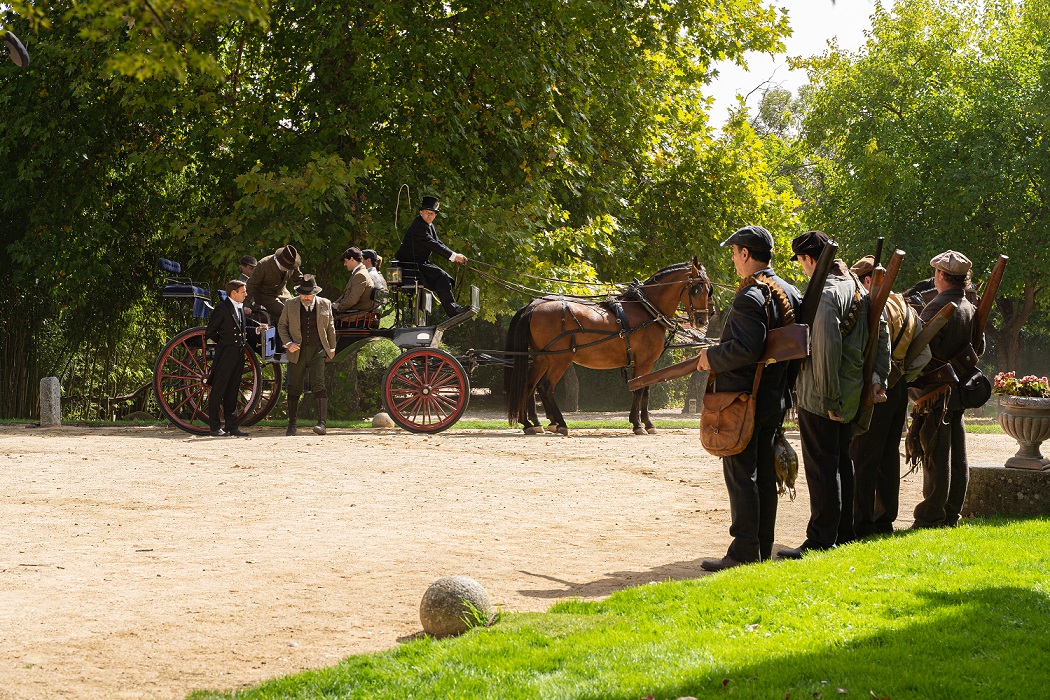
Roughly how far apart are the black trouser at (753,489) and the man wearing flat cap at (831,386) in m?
0.32

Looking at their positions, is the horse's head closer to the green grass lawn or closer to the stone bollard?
the stone bollard

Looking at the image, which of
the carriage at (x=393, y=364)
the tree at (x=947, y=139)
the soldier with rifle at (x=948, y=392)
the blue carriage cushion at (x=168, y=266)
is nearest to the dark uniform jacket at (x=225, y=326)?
the carriage at (x=393, y=364)

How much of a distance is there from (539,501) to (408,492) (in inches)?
48.8

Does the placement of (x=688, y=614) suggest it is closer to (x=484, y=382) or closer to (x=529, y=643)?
(x=529, y=643)

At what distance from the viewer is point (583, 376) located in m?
32.7

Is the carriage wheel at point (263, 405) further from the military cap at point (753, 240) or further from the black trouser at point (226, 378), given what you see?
the military cap at point (753, 240)

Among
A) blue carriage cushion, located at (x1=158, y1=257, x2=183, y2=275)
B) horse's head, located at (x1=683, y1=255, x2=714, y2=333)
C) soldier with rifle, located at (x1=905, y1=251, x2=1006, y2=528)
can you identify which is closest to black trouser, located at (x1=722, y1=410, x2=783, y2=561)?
soldier with rifle, located at (x1=905, y1=251, x2=1006, y2=528)

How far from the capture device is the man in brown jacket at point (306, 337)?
49.2ft

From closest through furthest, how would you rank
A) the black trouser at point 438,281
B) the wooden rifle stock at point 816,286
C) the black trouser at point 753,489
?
the wooden rifle stock at point 816,286 < the black trouser at point 753,489 < the black trouser at point 438,281

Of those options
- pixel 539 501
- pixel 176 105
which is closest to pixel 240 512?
pixel 539 501

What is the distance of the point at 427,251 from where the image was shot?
15.5 meters

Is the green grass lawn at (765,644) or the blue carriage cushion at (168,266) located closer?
the green grass lawn at (765,644)

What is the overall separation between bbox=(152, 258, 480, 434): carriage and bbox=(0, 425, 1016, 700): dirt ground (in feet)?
4.21

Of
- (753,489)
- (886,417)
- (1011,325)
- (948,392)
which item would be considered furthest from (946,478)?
(1011,325)
